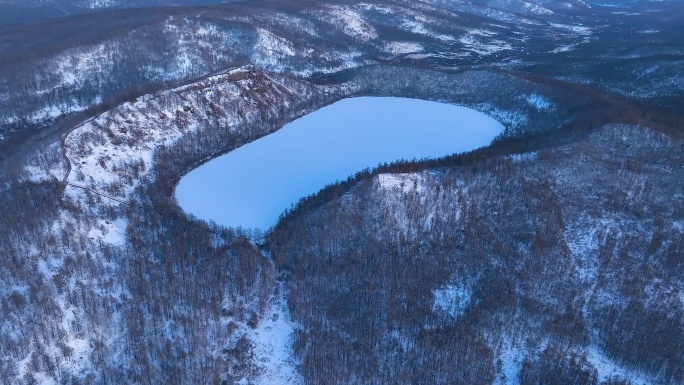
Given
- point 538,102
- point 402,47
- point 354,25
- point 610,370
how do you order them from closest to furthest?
point 610,370 → point 538,102 → point 402,47 → point 354,25

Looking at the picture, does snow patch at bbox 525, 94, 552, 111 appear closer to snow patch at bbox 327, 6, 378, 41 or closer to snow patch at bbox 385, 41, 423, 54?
snow patch at bbox 385, 41, 423, 54

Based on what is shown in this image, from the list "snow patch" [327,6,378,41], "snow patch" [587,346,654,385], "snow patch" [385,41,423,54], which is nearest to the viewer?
"snow patch" [587,346,654,385]

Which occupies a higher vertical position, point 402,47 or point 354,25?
point 354,25

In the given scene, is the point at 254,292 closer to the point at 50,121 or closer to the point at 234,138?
the point at 234,138

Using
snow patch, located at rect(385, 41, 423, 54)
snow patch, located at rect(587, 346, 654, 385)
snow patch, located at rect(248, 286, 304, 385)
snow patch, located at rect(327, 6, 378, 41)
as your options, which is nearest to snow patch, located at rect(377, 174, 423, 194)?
snow patch, located at rect(248, 286, 304, 385)

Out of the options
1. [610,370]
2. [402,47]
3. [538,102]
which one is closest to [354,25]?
[402,47]

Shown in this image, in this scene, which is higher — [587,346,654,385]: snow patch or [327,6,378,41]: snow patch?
[327,6,378,41]: snow patch


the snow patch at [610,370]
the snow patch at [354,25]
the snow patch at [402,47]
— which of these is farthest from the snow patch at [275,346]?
the snow patch at [354,25]

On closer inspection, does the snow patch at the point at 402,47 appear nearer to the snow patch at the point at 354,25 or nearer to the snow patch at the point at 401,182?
the snow patch at the point at 354,25

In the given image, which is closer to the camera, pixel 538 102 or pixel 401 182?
pixel 401 182

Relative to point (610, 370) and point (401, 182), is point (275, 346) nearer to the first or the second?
point (401, 182)

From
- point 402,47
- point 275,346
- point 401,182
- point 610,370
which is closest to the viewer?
point 610,370

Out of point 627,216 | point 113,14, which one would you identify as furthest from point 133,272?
point 113,14

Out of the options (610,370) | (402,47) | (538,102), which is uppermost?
(402,47)
